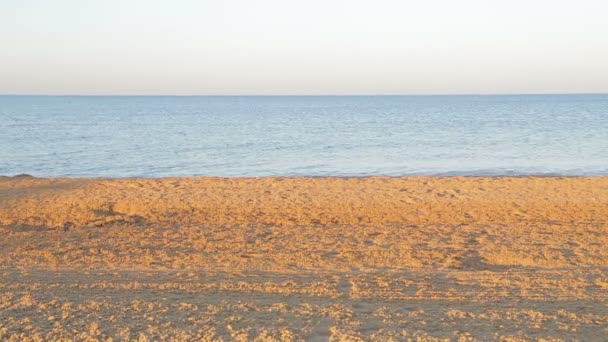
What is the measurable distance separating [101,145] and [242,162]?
12354 millimetres

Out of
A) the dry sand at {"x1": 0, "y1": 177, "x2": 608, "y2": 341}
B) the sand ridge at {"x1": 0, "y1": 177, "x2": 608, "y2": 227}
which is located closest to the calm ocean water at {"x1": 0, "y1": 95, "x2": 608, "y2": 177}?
the sand ridge at {"x1": 0, "y1": 177, "x2": 608, "y2": 227}

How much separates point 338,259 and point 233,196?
645 centimetres

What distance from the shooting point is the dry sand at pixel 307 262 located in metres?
6.36

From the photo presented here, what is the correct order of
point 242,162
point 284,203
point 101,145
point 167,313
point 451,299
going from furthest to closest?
1. point 101,145
2. point 242,162
3. point 284,203
4. point 451,299
5. point 167,313

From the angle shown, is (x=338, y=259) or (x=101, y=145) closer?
(x=338, y=259)

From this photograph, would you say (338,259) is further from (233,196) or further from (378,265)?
(233,196)

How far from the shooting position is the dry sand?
6.36 meters

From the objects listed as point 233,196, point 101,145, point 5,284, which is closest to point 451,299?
point 5,284

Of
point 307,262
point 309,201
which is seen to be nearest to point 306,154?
point 309,201

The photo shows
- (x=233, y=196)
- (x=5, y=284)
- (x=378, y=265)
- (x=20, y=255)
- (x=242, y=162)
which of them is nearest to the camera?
(x=5, y=284)

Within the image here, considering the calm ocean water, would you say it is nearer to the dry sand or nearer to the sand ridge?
the sand ridge

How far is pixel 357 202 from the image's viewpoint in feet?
48.1

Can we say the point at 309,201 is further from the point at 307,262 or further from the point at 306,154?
the point at 306,154

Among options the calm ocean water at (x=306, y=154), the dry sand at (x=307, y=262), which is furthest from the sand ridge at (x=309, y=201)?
the calm ocean water at (x=306, y=154)
